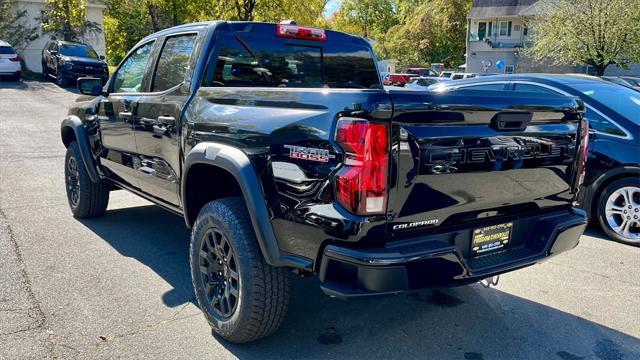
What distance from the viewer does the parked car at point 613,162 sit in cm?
550

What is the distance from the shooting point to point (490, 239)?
3.14 m

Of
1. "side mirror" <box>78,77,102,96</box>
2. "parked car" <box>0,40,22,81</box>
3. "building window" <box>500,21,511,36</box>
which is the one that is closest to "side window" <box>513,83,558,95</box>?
"side mirror" <box>78,77,102,96</box>

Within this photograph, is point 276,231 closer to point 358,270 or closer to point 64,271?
point 358,270

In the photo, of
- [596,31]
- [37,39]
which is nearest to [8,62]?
[37,39]

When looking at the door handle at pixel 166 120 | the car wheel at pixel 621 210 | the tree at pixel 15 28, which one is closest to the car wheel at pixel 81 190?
the door handle at pixel 166 120

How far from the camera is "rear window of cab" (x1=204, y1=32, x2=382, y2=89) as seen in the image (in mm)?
4105

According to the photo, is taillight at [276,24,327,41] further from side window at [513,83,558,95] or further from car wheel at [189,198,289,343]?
side window at [513,83,558,95]

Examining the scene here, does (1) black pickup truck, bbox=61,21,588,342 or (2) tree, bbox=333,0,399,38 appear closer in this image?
(1) black pickup truck, bbox=61,21,588,342

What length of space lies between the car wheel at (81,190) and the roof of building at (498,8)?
45.1m

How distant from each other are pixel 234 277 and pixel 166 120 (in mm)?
1420

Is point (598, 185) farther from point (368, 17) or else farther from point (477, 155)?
point (368, 17)

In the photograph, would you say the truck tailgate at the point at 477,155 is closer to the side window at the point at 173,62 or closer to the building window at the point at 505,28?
the side window at the point at 173,62

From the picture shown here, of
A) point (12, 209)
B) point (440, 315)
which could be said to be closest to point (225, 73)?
point (440, 315)

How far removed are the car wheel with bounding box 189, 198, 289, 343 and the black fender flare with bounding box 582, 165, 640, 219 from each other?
3971 millimetres
